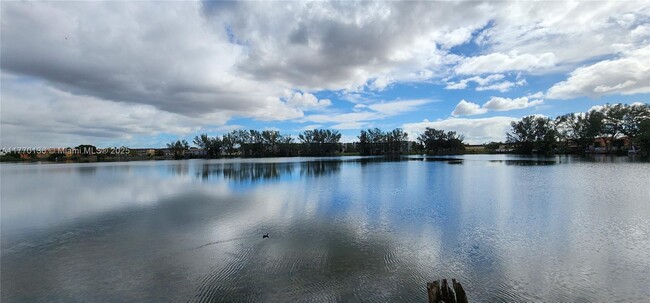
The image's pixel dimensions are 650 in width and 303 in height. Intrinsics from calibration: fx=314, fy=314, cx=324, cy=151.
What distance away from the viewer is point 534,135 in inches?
4203

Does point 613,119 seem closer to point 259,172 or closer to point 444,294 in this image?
point 259,172

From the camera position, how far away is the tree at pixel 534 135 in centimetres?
10081

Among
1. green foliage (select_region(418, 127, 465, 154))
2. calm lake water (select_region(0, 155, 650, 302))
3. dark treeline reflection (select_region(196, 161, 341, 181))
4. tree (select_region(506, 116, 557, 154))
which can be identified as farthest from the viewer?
green foliage (select_region(418, 127, 465, 154))

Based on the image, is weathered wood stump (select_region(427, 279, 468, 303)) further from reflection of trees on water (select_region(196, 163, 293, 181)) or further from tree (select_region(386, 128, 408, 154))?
tree (select_region(386, 128, 408, 154))

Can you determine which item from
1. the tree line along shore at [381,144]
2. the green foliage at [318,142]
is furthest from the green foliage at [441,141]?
the green foliage at [318,142]

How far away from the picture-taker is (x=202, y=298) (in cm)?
721

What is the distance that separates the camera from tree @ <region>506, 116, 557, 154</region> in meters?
101

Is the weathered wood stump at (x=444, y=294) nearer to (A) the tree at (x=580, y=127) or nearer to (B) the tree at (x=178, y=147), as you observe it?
(A) the tree at (x=580, y=127)

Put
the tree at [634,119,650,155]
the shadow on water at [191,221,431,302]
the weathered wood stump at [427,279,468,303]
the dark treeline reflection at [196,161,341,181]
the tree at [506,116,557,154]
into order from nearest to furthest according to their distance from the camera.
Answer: the weathered wood stump at [427,279,468,303] < the shadow on water at [191,221,431,302] < the dark treeline reflection at [196,161,341,181] < the tree at [634,119,650,155] < the tree at [506,116,557,154]

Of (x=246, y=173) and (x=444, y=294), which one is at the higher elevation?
(x=444, y=294)

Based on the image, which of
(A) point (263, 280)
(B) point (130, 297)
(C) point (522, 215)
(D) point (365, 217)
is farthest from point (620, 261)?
(B) point (130, 297)

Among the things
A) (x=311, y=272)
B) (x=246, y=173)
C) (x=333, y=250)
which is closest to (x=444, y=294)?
(x=311, y=272)

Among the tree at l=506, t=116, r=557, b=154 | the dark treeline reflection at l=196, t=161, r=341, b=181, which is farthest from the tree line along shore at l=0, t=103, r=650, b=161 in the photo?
the dark treeline reflection at l=196, t=161, r=341, b=181

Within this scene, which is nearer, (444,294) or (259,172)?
(444,294)
